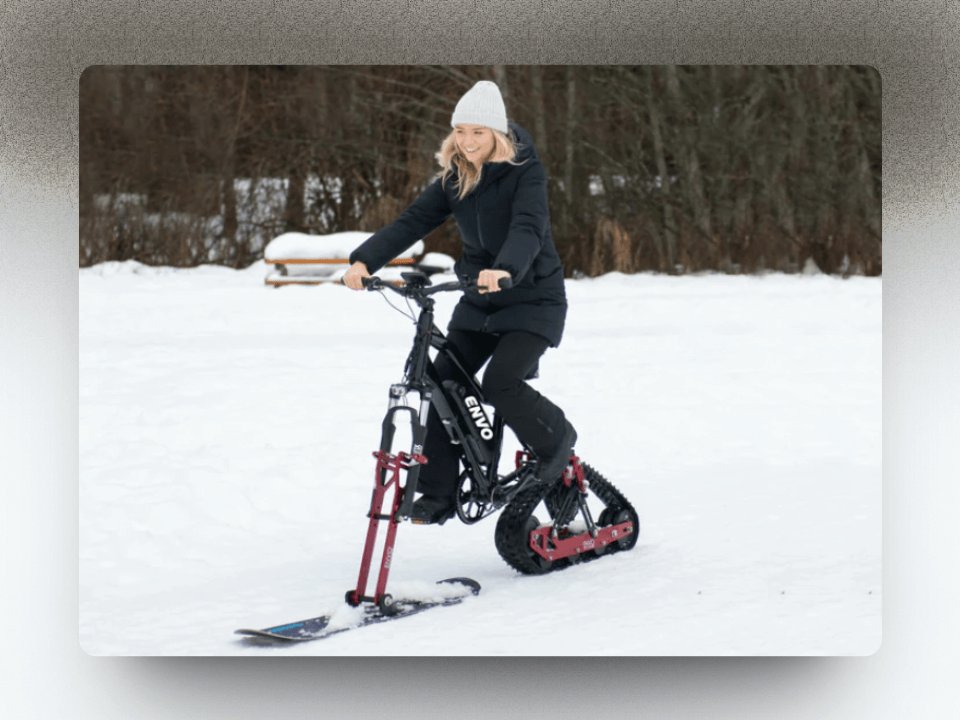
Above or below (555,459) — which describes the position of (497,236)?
above

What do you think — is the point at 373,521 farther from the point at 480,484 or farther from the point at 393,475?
the point at 480,484

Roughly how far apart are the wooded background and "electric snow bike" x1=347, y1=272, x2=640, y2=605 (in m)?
0.64

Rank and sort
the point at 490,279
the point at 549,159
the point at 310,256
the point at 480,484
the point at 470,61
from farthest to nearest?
the point at 310,256, the point at 549,159, the point at 470,61, the point at 480,484, the point at 490,279

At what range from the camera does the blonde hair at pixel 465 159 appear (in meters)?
4.00

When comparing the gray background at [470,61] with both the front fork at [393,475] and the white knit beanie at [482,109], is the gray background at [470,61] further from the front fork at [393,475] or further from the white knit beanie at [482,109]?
the front fork at [393,475]

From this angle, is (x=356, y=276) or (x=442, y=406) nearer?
(x=356, y=276)

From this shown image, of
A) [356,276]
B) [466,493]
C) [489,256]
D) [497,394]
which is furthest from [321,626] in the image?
[489,256]

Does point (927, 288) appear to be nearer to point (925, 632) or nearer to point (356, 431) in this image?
point (925, 632)

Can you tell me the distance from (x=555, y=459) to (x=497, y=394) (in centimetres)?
29

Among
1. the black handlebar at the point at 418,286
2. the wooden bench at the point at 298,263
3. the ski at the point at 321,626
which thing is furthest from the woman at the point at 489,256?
the wooden bench at the point at 298,263

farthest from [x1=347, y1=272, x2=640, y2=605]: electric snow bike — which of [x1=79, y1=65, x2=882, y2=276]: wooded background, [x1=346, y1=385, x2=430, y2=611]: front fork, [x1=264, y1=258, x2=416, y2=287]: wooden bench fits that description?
[x1=264, y1=258, x2=416, y2=287]: wooden bench

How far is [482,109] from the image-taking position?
3971 millimetres

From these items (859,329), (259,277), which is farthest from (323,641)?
(859,329)

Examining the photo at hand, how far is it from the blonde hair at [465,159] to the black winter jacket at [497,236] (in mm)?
16
